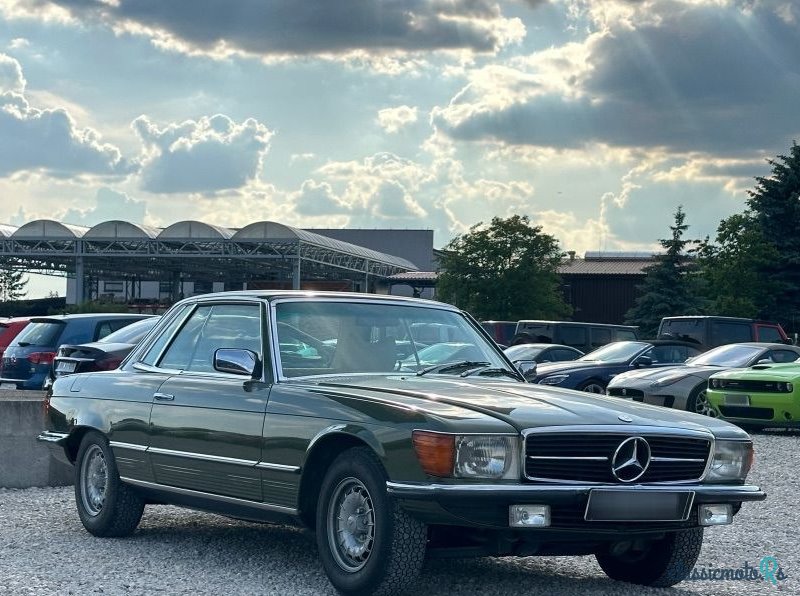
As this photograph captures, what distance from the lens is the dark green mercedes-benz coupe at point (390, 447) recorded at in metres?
5.58

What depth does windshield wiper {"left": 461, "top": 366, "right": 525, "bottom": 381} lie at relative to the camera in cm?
699

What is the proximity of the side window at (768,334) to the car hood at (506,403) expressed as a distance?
17.7 meters

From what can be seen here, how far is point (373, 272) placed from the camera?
73.8 m

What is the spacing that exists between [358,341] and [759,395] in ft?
36.8

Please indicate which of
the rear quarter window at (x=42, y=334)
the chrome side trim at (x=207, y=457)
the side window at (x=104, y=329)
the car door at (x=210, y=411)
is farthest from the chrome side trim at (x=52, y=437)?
the rear quarter window at (x=42, y=334)

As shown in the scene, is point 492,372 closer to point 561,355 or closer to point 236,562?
point 236,562

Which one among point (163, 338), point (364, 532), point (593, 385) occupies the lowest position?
point (593, 385)

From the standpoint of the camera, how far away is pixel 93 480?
824 centimetres

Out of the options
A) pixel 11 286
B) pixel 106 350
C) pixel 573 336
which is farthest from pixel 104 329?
pixel 11 286

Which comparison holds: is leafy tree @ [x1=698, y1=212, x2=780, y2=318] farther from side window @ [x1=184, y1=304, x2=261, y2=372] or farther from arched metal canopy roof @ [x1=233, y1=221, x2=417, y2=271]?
side window @ [x1=184, y1=304, x2=261, y2=372]

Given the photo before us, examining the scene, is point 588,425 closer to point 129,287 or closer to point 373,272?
point 373,272

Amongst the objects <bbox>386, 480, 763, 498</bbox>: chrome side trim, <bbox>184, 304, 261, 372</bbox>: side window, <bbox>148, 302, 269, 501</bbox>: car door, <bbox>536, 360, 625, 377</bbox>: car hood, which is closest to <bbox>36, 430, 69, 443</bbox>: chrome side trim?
<bbox>148, 302, 269, 501</bbox>: car door

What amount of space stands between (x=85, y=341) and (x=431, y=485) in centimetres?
1208

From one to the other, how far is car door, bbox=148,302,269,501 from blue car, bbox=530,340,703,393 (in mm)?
13441
